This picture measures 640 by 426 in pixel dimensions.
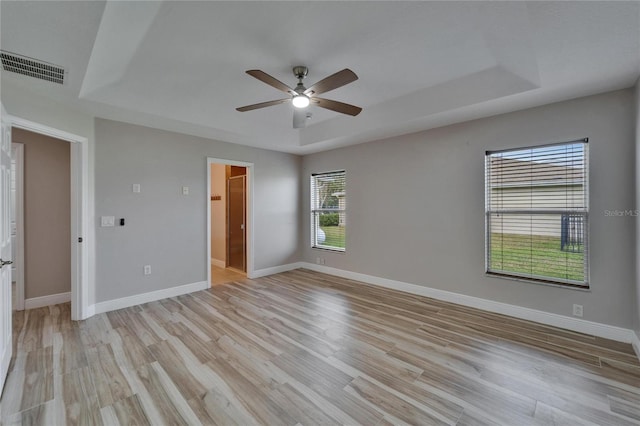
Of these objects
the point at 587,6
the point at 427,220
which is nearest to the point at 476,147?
the point at 427,220

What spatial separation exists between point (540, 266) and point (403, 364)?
2.19m

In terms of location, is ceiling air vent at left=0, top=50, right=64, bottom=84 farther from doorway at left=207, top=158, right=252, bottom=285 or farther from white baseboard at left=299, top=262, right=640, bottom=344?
white baseboard at left=299, top=262, right=640, bottom=344

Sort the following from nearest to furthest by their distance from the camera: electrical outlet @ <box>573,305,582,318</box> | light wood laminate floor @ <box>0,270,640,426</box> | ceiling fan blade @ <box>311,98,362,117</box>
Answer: light wood laminate floor @ <box>0,270,640,426</box> < ceiling fan blade @ <box>311,98,362,117</box> < electrical outlet @ <box>573,305,582,318</box>

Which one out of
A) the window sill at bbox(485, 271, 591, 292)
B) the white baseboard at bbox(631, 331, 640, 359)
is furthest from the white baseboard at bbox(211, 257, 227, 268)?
the white baseboard at bbox(631, 331, 640, 359)

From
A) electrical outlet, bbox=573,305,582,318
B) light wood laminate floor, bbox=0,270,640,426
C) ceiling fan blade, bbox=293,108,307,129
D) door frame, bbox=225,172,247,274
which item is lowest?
light wood laminate floor, bbox=0,270,640,426

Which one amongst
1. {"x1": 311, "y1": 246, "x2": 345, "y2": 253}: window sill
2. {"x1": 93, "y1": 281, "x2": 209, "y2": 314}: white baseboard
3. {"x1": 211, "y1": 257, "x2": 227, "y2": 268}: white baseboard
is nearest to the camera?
{"x1": 93, "y1": 281, "x2": 209, "y2": 314}: white baseboard

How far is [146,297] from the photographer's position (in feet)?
12.9

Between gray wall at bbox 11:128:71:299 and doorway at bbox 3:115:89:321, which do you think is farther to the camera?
gray wall at bbox 11:128:71:299

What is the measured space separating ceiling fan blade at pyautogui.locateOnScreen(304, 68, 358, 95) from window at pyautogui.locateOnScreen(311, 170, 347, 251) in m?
2.88

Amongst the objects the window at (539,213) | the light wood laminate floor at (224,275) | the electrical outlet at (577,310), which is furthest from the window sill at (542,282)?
the light wood laminate floor at (224,275)

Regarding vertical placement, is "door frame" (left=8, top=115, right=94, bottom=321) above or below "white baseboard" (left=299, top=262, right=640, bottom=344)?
above

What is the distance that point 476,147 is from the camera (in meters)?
3.63

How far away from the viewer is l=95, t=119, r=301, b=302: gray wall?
3.60m

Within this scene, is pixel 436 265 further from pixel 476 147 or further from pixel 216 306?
pixel 216 306
